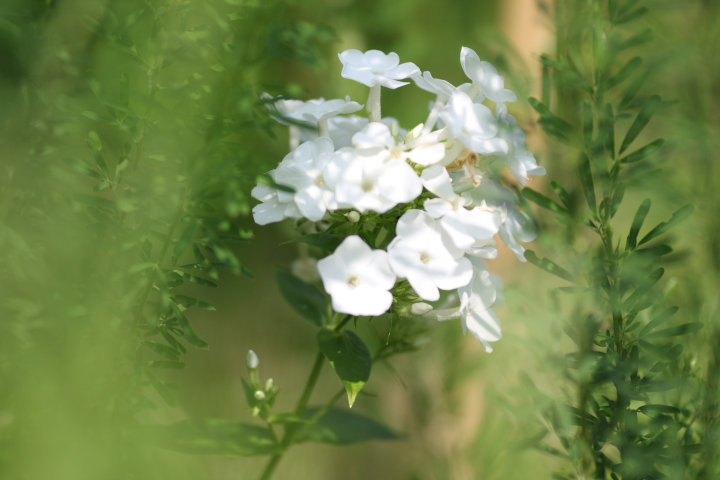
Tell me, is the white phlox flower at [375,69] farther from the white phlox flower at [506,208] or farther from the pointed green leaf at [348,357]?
the pointed green leaf at [348,357]

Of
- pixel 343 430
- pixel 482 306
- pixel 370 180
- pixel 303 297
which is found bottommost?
pixel 343 430

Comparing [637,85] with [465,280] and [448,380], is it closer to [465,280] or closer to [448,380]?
[465,280]

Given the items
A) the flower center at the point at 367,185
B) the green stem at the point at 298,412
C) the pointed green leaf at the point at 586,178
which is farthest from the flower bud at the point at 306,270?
the pointed green leaf at the point at 586,178

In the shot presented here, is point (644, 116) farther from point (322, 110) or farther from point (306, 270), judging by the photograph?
point (306, 270)

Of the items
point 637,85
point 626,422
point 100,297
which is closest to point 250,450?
point 100,297

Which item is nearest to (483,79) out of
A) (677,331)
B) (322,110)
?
(322,110)

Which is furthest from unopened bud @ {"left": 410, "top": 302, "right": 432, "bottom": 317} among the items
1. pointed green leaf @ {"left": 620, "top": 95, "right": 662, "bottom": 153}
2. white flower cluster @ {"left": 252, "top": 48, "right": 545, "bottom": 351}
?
pointed green leaf @ {"left": 620, "top": 95, "right": 662, "bottom": 153}
